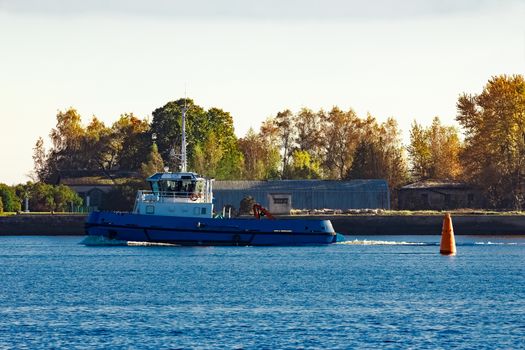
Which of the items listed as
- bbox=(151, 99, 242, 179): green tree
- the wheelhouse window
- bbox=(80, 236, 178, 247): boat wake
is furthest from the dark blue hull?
bbox=(151, 99, 242, 179): green tree

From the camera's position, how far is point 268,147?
546 ft

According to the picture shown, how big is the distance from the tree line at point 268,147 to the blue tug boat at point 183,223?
47.6 metres

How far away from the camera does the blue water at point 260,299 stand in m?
42.2

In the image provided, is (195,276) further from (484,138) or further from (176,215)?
(484,138)

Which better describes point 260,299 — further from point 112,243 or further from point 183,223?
point 112,243

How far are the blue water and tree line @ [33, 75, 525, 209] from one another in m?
58.5

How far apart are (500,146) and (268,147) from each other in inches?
1710

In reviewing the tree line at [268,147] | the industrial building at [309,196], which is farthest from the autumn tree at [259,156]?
the industrial building at [309,196]

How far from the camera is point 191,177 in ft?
290

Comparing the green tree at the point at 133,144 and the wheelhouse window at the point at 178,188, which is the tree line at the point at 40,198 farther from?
the wheelhouse window at the point at 178,188

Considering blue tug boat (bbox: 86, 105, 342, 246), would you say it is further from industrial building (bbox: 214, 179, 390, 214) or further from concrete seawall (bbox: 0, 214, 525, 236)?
industrial building (bbox: 214, 179, 390, 214)

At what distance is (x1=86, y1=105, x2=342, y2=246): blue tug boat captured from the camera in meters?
87.8

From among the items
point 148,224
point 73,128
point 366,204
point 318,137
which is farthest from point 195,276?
point 73,128

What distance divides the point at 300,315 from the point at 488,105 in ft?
278
